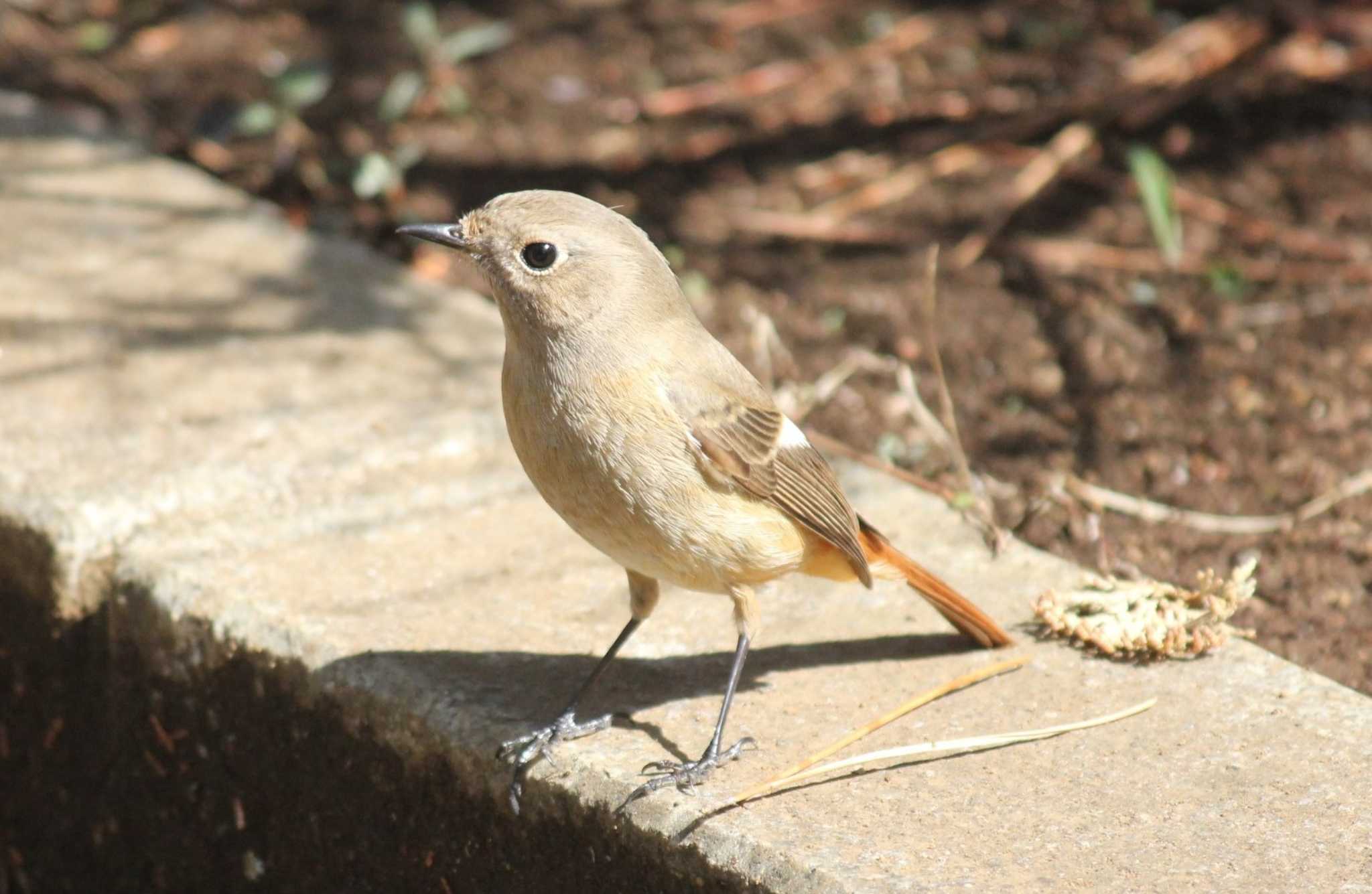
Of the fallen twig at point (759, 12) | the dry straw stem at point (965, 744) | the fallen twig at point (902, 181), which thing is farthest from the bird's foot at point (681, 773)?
the fallen twig at point (759, 12)

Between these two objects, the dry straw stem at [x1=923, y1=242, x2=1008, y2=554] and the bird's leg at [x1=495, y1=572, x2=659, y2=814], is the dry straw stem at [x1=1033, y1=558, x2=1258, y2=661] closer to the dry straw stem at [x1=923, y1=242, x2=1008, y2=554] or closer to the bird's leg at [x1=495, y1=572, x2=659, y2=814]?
the dry straw stem at [x1=923, y1=242, x2=1008, y2=554]

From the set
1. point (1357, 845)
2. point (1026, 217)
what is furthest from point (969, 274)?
point (1357, 845)

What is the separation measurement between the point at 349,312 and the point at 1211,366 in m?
2.83

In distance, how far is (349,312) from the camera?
519 centimetres

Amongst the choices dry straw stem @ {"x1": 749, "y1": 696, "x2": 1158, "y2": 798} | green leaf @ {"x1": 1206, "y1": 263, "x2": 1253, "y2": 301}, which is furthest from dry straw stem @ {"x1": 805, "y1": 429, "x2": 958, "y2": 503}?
green leaf @ {"x1": 1206, "y1": 263, "x2": 1253, "y2": 301}

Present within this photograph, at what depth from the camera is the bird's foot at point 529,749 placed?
10.4ft

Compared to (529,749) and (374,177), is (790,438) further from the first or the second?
(374,177)

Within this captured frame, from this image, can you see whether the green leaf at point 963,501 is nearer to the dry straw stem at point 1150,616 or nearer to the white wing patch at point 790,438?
the dry straw stem at point 1150,616

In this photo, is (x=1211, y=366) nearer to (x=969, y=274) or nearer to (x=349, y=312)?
(x=969, y=274)

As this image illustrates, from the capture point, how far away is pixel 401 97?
6.82 meters

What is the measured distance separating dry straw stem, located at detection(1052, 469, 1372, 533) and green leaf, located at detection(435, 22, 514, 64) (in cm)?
364

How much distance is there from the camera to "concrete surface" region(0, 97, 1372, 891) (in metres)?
2.95

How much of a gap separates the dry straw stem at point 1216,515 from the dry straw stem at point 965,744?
1.17 meters

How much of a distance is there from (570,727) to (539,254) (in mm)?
971
